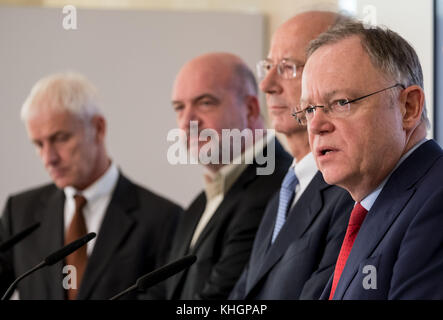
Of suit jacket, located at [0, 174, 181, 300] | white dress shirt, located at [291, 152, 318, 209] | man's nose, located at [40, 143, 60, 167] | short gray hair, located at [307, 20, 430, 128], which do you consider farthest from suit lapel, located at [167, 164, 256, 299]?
short gray hair, located at [307, 20, 430, 128]

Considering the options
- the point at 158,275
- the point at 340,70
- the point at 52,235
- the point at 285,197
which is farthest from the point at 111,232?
the point at 340,70

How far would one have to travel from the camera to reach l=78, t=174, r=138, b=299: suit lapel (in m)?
2.96

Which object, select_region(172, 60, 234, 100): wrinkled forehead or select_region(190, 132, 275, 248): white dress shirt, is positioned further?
select_region(172, 60, 234, 100): wrinkled forehead

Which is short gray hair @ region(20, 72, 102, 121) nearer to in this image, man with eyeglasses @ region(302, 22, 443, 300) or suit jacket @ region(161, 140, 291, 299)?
suit jacket @ region(161, 140, 291, 299)

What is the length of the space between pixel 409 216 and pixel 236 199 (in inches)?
52.8

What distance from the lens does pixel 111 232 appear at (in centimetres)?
306

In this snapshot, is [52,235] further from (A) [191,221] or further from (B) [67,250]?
(B) [67,250]

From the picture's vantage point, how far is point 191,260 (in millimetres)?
1715

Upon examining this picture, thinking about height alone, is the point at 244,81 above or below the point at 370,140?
above

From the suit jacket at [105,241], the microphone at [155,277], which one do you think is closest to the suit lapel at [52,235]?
the suit jacket at [105,241]

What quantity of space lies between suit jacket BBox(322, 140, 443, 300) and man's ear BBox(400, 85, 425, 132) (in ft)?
0.18

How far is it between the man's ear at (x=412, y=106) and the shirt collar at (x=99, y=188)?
1.91m

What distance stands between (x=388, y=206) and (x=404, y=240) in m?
0.13

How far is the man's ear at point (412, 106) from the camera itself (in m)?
1.53
